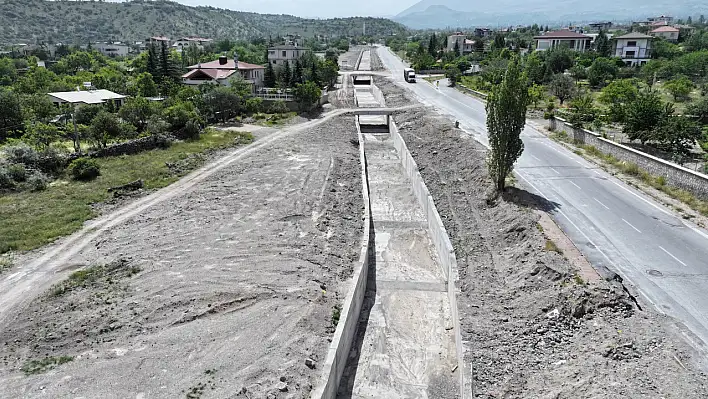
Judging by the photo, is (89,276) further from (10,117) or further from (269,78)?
(269,78)

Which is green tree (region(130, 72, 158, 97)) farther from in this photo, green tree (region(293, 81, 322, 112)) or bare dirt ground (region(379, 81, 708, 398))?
bare dirt ground (region(379, 81, 708, 398))

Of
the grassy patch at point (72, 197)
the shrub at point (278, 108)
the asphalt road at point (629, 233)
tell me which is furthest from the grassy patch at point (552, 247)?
the shrub at point (278, 108)

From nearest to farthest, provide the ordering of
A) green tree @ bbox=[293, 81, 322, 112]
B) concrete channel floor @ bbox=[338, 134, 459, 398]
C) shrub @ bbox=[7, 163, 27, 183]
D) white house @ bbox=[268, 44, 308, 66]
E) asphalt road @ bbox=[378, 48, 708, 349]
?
concrete channel floor @ bbox=[338, 134, 459, 398]
asphalt road @ bbox=[378, 48, 708, 349]
shrub @ bbox=[7, 163, 27, 183]
green tree @ bbox=[293, 81, 322, 112]
white house @ bbox=[268, 44, 308, 66]

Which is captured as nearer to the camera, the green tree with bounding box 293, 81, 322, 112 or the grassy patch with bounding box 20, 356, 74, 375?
the grassy patch with bounding box 20, 356, 74, 375

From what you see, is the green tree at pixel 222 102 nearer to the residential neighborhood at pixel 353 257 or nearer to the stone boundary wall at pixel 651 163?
the residential neighborhood at pixel 353 257

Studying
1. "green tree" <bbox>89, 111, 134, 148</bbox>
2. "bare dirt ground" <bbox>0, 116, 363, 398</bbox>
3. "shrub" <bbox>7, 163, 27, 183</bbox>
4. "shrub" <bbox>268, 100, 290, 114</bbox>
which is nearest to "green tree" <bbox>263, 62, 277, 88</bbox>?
"shrub" <bbox>268, 100, 290, 114</bbox>

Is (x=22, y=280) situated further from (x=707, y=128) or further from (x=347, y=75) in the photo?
(x=347, y=75)
